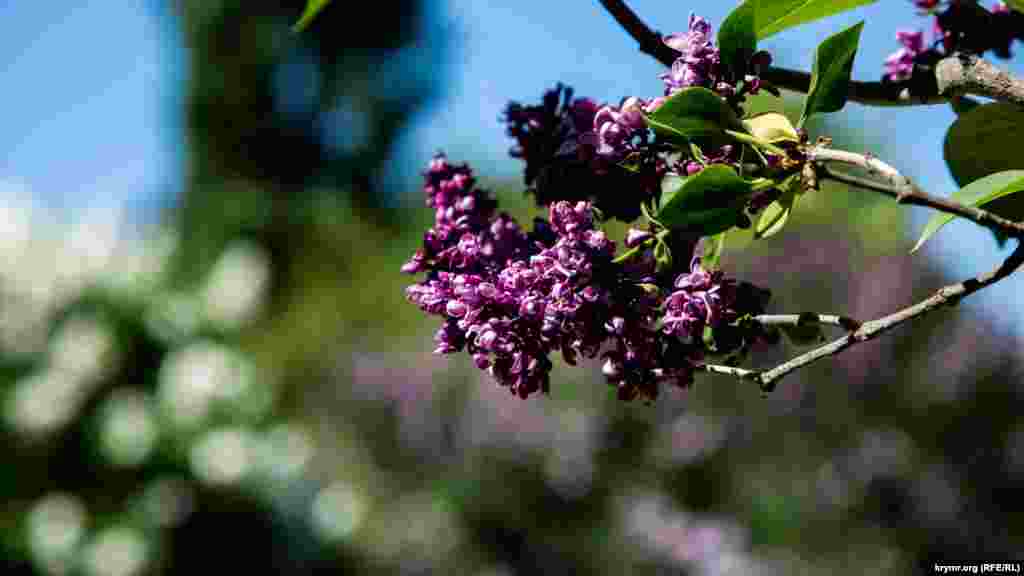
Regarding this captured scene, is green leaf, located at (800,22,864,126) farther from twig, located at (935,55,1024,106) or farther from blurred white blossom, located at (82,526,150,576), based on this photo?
blurred white blossom, located at (82,526,150,576)

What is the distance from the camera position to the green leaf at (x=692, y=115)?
1.21 feet

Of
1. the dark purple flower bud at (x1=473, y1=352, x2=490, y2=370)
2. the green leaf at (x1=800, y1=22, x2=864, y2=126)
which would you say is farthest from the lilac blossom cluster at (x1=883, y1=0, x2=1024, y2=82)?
the dark purple flower bud at (x1=473, y1=352, x2=490, y2=370)

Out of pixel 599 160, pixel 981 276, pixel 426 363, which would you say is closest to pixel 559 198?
pixel 599 160

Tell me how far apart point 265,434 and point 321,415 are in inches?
67.8

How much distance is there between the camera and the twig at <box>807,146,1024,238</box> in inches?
13.3

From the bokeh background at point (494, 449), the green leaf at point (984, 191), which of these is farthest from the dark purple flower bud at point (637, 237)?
the bokeh background at point (494, 449)

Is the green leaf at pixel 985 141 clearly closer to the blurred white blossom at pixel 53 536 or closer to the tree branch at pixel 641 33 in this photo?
the tree branch at pixel 641 33

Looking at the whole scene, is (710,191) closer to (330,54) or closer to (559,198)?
(559,198)

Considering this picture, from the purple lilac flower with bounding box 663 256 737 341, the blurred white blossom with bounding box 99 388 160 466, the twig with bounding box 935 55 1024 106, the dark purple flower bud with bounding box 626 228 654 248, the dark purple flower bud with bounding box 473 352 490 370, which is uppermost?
the blurred white blossom with bounding box 99 388 160 466

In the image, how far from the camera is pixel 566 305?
15.5 inches

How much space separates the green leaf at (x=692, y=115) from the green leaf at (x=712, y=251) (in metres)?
0.06

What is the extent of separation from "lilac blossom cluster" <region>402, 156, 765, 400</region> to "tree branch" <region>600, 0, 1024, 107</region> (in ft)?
0.27

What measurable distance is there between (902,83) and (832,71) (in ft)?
0.33

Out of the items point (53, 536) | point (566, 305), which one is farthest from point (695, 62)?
point (53, 536)
